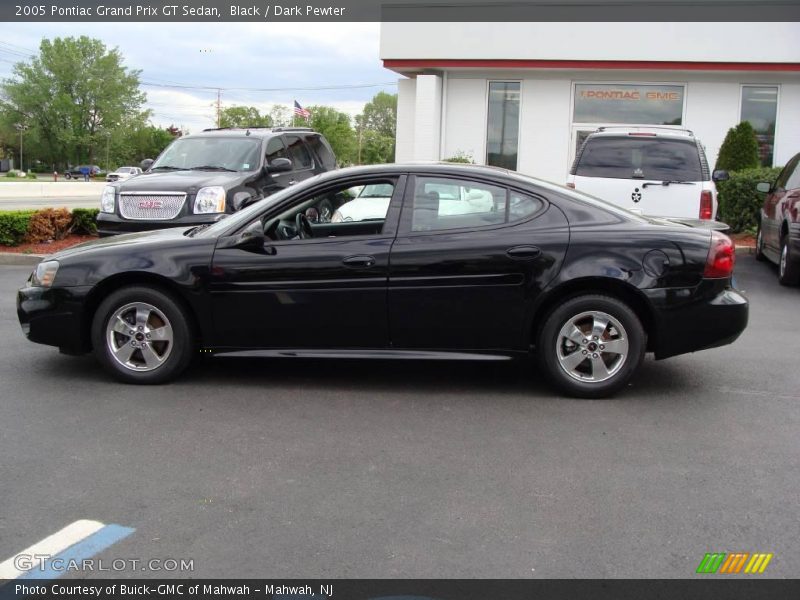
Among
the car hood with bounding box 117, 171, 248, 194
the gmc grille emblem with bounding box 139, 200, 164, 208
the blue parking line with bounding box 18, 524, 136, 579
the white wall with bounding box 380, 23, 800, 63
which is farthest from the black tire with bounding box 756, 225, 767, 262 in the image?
the blue parking line with bounding box 18, 524, 136, 579

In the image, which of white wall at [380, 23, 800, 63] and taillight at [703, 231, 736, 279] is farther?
white wall at [380, 23, 800, 63]

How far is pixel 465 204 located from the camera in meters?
6.07

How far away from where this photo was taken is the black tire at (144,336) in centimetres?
605

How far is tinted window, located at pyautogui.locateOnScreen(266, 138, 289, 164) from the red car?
6913 mm

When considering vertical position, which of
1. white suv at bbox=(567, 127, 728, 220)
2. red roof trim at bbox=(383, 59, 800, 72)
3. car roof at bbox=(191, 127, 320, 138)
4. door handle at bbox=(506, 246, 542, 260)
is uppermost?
red roof trim at bbox=(383, 59, 800, 72)

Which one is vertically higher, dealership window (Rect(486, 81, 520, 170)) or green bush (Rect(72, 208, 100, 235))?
dealership window (Rect(486, 81, 520, 170))

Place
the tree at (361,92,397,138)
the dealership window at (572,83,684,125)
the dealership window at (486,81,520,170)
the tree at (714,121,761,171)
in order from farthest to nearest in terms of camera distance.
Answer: the tree at (361,92,397,138) → the dealership window at (486,81,520,170) → the dealership window at (572,83,684,125) → the tree at (714,121,761,171)

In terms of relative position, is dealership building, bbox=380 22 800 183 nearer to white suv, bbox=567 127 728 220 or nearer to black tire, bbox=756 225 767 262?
black tire, bbox=756 225 767 262

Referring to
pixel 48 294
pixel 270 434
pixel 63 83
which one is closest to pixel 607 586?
pixel 270 434

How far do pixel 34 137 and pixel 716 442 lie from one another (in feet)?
378

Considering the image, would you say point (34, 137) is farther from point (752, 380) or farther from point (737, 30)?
point (752, 380)

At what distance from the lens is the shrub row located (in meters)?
12.9

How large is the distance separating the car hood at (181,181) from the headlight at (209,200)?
0.35ft

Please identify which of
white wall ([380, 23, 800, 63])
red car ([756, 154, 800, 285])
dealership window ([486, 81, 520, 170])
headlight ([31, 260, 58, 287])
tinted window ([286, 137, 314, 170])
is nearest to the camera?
headlight ([31, 260, 58, 287])
